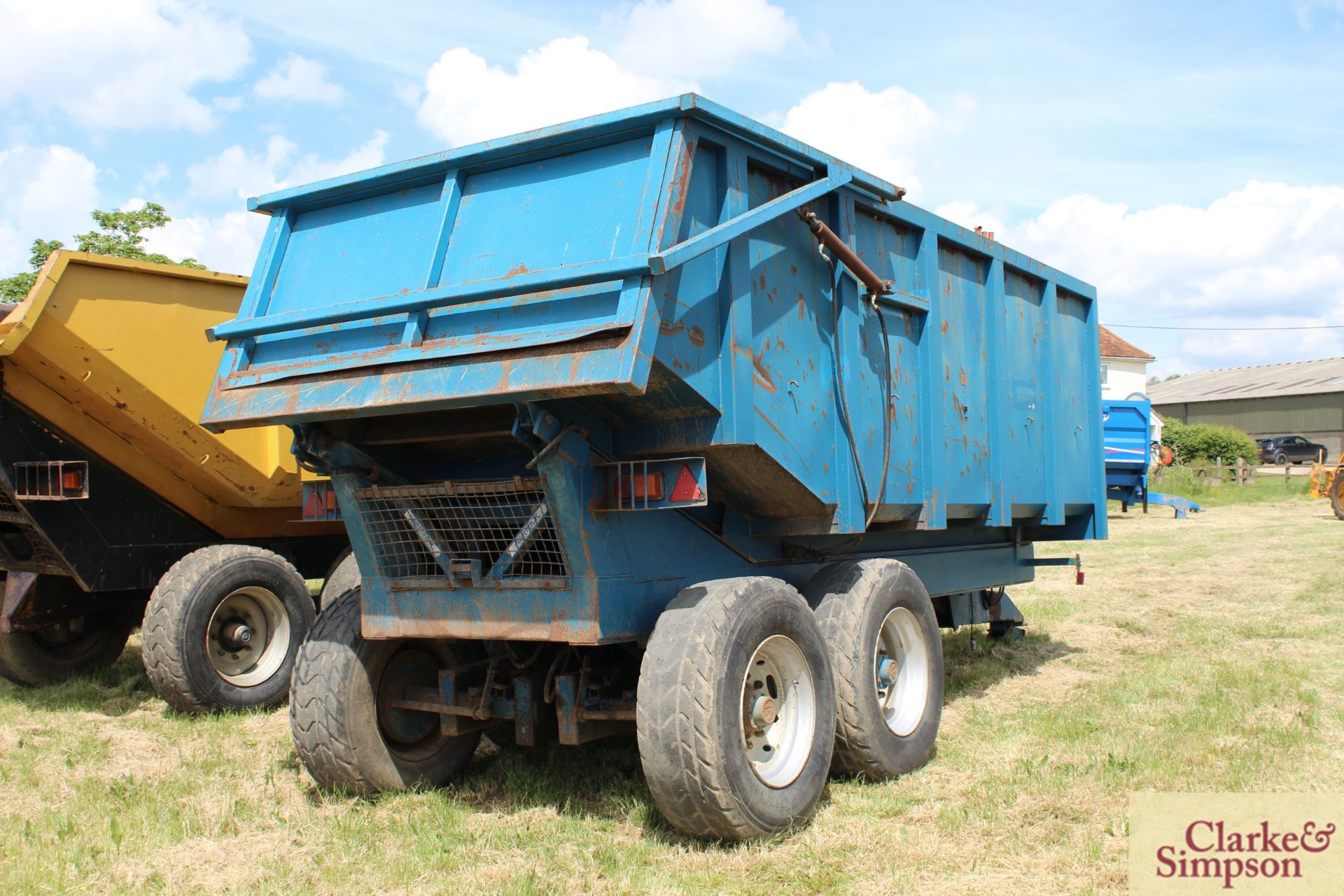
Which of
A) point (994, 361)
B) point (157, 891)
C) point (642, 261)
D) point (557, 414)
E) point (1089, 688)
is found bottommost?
point (157, 891)

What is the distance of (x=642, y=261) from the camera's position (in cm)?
401

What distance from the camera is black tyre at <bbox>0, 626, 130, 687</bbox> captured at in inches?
316

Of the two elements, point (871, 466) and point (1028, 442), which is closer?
point (871, 466)

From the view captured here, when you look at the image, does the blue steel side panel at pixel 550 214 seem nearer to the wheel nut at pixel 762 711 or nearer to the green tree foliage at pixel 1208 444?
the wheel nut at pixel 762 711

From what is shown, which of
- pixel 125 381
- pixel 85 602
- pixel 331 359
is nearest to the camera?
pixel 331 359

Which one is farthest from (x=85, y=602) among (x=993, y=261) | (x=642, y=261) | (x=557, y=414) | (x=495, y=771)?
(x=993, y=261)

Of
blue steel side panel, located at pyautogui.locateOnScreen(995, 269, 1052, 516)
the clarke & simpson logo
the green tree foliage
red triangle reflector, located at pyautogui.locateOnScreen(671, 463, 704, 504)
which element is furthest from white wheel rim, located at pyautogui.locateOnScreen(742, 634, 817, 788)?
the green tree foliage

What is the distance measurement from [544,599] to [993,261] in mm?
3769

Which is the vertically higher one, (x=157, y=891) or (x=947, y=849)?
(x=947, y=849)

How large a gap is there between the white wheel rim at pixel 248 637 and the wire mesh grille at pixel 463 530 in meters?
2.48

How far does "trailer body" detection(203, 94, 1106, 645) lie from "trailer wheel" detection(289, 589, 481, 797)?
0.21 meters

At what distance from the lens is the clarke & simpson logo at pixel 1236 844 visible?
3947 mm

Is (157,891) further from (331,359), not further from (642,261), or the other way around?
(642,261)

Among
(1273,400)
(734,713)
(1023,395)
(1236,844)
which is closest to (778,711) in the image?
(734,713)
